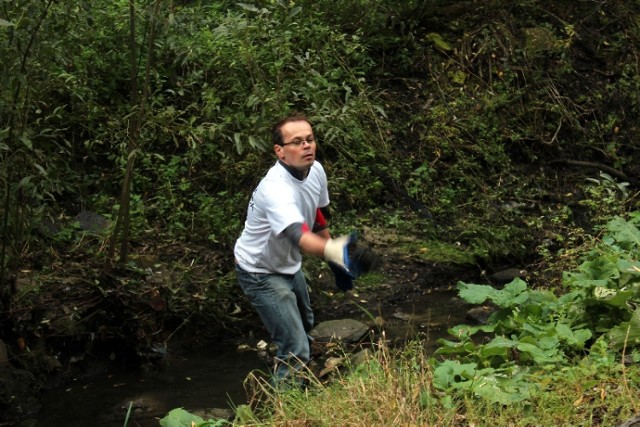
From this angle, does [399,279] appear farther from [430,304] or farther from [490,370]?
[490,370]

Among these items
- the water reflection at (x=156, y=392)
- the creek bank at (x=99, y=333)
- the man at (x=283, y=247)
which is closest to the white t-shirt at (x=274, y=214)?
the man at (x=283, y=247)

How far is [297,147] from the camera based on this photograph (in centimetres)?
536

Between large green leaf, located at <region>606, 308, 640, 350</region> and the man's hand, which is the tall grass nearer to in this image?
large green leaf, located at <region>606, 308, 640, 350</region>

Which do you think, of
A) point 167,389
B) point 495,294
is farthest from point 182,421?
point 167,389

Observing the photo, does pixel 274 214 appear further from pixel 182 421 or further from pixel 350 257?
pixel 182 421

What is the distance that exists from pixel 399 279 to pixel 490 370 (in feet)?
14.3

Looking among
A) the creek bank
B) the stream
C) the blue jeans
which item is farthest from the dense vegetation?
the blue jeans

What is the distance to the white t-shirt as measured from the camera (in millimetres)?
5215

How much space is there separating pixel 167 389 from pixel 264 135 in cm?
201

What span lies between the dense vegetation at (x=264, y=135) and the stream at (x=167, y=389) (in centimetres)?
29

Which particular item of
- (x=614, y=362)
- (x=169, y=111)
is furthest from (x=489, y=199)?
(x=614, y=362)

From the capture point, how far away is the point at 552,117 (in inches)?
437

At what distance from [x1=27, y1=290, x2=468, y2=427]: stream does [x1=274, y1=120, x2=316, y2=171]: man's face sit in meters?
1.37

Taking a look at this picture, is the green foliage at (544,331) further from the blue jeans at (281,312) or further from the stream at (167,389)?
the stream at (167,389)
